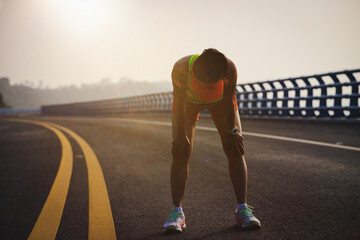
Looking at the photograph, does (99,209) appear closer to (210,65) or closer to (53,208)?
(53,208)

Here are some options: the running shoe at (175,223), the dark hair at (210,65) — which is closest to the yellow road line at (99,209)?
the running shoe at (175,223)

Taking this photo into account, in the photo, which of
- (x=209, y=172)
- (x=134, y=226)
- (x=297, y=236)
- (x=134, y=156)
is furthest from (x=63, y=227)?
(x=134, y=156)

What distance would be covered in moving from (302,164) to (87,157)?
14.1 ft

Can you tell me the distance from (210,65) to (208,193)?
1811mm

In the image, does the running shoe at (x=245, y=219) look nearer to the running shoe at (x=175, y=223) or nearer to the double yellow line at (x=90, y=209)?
the running shoe at (x=175, y=223)

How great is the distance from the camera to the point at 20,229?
9.91 feet

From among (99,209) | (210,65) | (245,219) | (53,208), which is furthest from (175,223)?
(53,208)

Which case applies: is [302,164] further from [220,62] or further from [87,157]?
[87,157]

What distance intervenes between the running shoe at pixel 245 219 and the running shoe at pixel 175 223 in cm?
49

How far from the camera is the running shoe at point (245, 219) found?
2.76 meters

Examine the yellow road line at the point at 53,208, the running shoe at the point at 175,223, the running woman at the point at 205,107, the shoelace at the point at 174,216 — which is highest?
the running woman at the point at 205,107

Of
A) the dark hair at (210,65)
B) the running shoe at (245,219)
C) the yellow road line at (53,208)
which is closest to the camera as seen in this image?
the dark hair at (210,65)

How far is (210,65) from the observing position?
105 inches

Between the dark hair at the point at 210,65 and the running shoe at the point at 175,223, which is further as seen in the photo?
the running shoe at the point at 175,223
